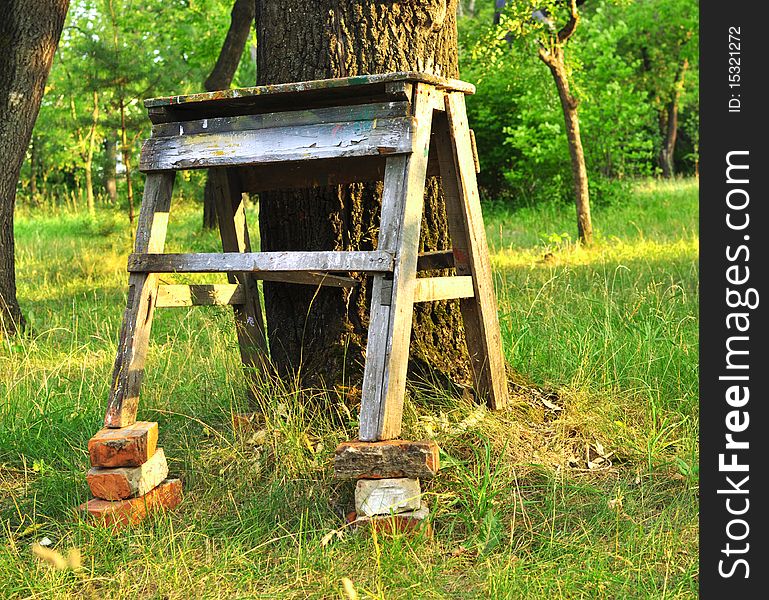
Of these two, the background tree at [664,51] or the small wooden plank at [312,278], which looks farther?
the background tree at [664,51]

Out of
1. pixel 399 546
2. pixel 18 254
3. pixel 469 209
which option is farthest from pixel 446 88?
pixel 18 254

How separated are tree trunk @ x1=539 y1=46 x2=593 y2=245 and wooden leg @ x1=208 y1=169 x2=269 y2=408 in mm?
6863

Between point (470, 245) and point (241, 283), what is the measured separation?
3.63ft

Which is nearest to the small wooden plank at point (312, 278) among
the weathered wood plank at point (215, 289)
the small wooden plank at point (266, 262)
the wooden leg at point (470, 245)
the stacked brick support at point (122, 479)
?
the weathered wood plank at point (215, 289)

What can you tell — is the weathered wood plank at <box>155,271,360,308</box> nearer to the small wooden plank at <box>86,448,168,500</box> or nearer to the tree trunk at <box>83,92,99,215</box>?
the small wooden plank at <box>86,448,168,500</box>

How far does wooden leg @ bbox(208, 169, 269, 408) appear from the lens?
13.3 feet

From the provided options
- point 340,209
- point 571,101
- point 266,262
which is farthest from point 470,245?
point 571,101

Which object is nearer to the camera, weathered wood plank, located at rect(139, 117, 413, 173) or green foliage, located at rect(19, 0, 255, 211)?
weathered wood plank, located at rect(139, 117, 413, 173)

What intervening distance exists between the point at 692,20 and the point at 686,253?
735 inches

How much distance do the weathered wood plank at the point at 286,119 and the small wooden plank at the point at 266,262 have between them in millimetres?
501

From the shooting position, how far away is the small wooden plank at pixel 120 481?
324 centimetres

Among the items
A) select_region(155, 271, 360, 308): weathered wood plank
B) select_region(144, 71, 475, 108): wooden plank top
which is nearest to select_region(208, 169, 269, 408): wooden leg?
select_region(155, 271, 360, 308): weathered wood plank

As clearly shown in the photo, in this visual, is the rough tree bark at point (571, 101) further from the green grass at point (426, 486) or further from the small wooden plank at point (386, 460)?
the small wooden plank at point (386, 460)

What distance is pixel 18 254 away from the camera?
1176 centimetres
